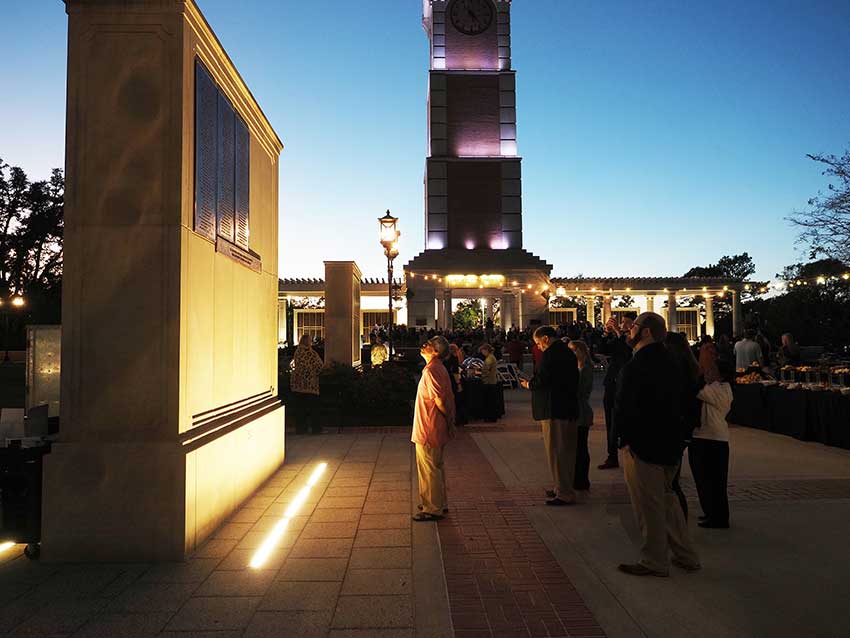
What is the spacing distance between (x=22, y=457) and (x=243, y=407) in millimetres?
2484

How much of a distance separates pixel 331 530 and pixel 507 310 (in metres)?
38.9

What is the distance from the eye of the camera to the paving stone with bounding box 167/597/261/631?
3875mm

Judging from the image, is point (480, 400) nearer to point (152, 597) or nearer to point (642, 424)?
point (642, 424)

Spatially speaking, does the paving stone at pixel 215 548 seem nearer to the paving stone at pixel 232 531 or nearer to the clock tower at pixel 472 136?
the paving stone at pixel 232 531

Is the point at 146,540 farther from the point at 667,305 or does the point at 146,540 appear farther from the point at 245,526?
the point at 667,305

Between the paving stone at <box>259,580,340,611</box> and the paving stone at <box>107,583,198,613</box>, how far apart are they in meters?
0.57

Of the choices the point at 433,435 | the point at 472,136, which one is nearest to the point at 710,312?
the point at 472,136

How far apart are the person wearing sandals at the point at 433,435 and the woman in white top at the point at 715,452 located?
2.33m

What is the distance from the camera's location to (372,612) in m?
4.09

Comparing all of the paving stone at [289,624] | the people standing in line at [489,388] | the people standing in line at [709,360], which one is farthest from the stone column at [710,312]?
the paving stone at [289,624]

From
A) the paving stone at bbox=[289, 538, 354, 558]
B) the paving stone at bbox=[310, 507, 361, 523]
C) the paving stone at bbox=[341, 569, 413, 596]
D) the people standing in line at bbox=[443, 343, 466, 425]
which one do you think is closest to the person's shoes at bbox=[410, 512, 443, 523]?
the paving stone at bbox=[310, 507, 361, 523]

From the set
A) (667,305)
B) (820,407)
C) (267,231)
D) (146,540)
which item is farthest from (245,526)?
(667,305)

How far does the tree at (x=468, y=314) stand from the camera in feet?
242

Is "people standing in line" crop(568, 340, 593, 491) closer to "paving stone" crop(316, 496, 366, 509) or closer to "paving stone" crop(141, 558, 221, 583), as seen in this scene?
"paving stone" crop(316, 496, 366, 509)
